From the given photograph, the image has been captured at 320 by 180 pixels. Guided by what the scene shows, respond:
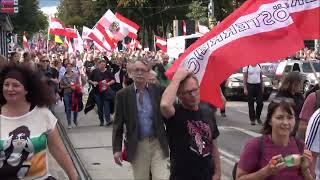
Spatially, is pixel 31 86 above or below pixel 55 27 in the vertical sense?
below

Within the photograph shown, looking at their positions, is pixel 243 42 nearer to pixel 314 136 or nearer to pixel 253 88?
pixel 314 136

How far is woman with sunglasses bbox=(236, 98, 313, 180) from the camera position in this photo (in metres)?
3.97

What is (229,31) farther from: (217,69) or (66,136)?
(66,136)

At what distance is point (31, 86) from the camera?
4730 millimetres

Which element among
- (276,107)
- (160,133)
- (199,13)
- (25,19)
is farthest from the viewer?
(25,19)

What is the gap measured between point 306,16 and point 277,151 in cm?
187

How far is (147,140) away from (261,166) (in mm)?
2452

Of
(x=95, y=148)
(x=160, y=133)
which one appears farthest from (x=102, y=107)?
(x=160, y=133)

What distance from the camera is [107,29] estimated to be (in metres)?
28.5

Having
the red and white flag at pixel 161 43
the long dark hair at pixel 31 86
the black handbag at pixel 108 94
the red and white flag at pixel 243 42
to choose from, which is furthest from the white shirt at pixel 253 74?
the red and white flag at pixel 161 43

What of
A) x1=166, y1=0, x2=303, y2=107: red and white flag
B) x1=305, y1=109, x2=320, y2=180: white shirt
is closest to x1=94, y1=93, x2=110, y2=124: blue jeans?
x1=166, y1=0, x2=303, y2=107: red and white flag

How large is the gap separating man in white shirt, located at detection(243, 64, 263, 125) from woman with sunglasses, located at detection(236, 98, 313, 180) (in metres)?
11.1

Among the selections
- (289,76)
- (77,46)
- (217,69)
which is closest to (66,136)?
(289,76)

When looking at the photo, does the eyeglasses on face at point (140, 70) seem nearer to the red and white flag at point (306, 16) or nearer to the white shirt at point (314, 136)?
the red and white flag at point (306, 16)
